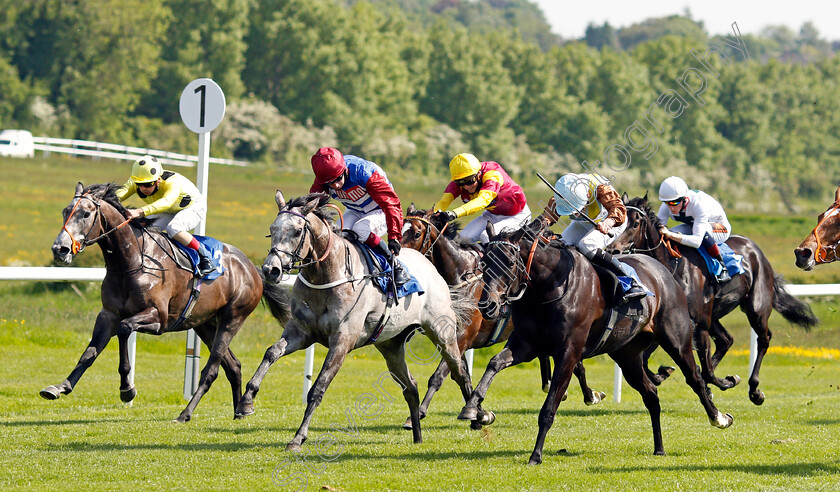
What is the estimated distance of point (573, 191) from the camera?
7.43 m

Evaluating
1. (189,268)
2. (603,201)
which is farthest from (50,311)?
(603,201)

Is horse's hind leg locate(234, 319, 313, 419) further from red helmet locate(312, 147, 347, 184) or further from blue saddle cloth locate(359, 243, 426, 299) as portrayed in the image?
red helmet locate(312, 147, 347, 184)

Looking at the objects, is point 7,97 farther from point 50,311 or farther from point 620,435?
point 620,435

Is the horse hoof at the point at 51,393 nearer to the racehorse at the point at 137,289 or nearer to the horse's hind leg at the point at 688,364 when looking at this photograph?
the racehorse at the point at 137,289

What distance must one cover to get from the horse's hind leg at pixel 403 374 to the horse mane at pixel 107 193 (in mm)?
2260

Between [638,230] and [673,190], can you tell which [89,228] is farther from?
[673,190]

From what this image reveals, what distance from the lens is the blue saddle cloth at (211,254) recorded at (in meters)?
8.21

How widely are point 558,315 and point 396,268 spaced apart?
109 cm

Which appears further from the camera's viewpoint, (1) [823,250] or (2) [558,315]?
(2) [558,315]

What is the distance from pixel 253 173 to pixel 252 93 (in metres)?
9.87

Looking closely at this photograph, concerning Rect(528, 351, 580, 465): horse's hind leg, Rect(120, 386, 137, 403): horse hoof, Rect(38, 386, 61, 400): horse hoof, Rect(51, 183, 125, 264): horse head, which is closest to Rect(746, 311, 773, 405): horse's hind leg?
Rect(528, 351, 580, 465): horse's hind leg

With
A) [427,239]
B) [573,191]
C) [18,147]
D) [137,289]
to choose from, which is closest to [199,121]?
[137,289]

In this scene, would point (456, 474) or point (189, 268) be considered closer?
point (456, 474)

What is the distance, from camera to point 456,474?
18.8 feet
